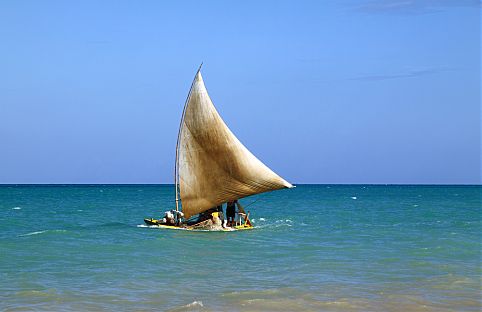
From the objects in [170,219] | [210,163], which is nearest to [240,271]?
[210,163]

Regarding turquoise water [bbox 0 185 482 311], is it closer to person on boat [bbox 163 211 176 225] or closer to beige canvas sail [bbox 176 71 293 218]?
person on boat [bbox 163 211 176 225]

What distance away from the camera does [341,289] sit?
17.0m

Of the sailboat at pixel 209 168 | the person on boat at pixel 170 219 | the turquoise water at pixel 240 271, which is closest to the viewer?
the turquoise water at pixel 240 271

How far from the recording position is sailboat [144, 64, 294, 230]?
33.8 metres

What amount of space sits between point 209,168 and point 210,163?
295 millimetres

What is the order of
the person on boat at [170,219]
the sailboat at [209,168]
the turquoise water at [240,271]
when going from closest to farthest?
the turquoise water at [240,271]
the sailboat at [209,168]
the person on boat at [170,219]

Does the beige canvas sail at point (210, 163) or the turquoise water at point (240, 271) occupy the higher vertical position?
the beige canvas sail at point (210, 163)

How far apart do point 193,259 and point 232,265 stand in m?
2.11

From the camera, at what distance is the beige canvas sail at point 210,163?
111ft

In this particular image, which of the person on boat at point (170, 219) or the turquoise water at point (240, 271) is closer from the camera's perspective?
the turquoise water at point (240, 271)

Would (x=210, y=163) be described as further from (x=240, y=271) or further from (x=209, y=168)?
(x=240, y=271)

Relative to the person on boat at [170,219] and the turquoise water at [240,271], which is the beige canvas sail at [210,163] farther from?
the turquoise water at [240,271]

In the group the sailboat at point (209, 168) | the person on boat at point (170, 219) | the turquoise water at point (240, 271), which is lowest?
the turquoise water at point (240, 271)

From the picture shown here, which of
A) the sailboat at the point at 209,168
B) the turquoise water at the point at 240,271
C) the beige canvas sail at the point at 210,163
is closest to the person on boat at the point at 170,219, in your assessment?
the sailboat at the point at 209,168
